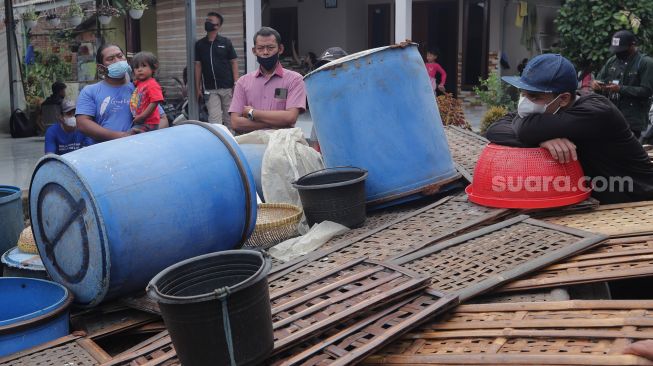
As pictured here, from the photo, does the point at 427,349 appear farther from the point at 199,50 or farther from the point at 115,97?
the point at 199,50

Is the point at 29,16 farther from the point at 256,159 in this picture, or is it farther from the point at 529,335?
the point at 529,335

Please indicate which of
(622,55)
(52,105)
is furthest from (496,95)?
(52,105)

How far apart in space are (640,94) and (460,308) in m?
4.67

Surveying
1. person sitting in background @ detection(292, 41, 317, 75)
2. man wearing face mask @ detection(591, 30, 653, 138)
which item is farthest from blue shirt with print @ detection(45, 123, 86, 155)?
person sitting in background @ detection(292, 41, 317, 75)

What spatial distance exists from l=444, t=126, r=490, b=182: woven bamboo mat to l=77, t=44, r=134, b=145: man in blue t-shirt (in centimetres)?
257

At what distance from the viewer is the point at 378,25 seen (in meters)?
15.0

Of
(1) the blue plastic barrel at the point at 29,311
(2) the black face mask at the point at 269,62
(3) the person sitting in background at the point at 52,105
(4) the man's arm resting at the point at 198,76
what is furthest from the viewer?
(3) the person sitting in background at the point at 52,105

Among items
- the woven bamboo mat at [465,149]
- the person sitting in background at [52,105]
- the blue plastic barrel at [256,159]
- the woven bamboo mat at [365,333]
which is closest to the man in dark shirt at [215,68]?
the woven bamboo mat at [465,149]

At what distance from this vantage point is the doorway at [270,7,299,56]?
15508 millimetres

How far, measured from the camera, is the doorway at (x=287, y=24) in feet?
50.9

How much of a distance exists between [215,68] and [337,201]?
18.7 ft

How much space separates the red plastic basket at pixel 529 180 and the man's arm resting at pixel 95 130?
9.01 feet

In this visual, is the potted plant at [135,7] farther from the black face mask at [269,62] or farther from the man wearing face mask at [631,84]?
the man wearing face mask at [631,84]

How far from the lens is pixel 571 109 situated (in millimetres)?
4066
